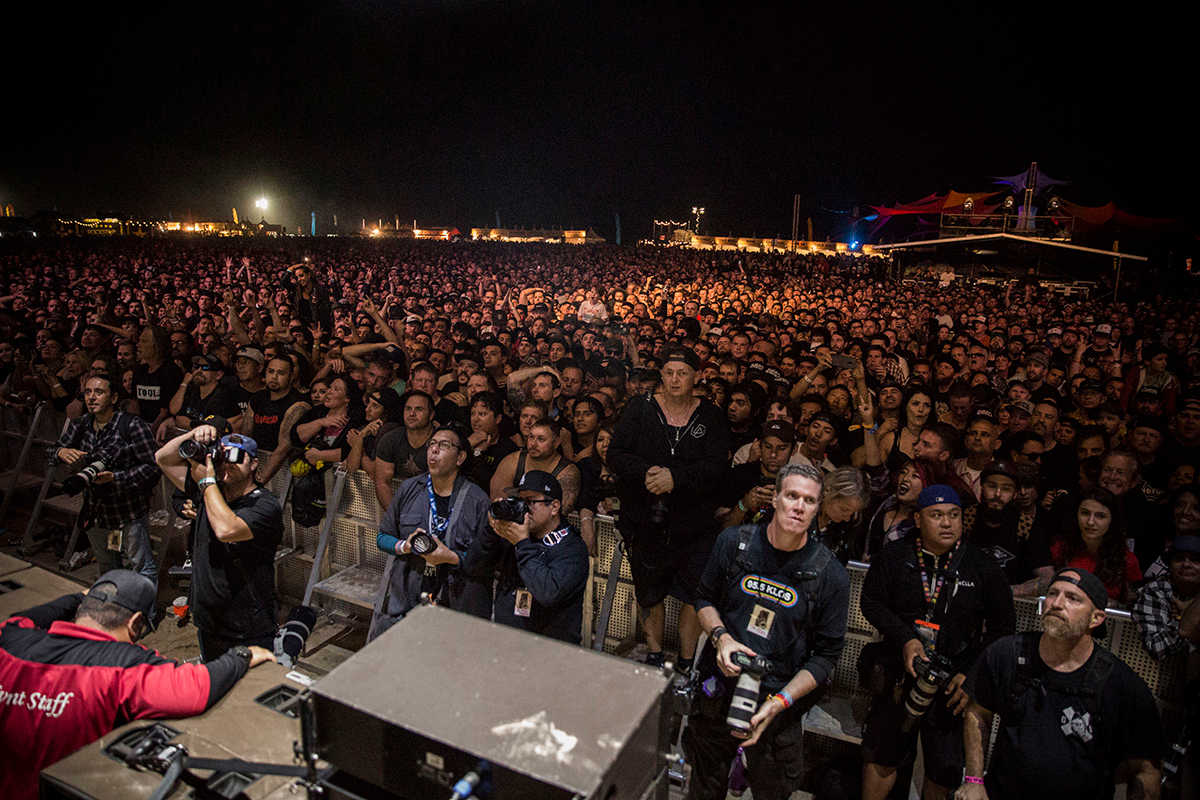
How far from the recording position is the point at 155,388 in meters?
6.87

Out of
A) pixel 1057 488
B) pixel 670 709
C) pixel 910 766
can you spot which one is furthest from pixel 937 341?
pixel 670 709

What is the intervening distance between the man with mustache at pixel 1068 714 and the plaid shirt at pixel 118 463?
586cm

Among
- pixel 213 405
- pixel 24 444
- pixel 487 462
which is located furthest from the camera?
pixel 24 444

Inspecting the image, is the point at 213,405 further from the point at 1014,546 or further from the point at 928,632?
the point at 1014,546

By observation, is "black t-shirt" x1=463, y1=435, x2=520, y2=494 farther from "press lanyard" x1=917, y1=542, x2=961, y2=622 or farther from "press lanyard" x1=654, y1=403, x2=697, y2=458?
"press lanyard" x1=917, y1=542, x2=961, y2=622

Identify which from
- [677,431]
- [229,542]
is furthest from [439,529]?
[677,431]

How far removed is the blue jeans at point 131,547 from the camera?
5402 millimetres

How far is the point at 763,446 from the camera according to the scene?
4.47 m

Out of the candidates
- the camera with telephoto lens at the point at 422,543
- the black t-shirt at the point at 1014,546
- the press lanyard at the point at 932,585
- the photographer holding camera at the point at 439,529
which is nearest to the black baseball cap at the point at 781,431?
the black t-shirt at the point at 1014,546

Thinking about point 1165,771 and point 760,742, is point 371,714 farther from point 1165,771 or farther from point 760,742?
point 1165,771

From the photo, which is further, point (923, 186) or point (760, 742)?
point (923, 186)

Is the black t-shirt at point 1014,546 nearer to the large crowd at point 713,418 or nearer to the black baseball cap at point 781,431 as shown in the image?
the large crowd at point 713,418

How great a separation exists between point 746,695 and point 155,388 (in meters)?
6.84

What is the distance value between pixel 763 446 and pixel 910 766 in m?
1.97
